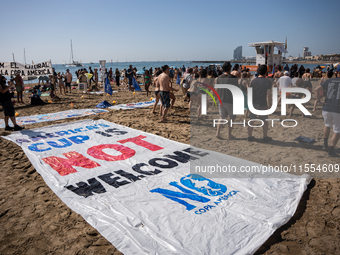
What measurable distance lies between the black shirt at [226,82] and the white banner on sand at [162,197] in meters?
1.71

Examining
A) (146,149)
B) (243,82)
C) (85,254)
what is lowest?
(85,254)

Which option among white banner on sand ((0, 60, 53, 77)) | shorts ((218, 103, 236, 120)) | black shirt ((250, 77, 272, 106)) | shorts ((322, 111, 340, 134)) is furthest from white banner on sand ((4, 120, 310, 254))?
white banner on sand ((0, 60, 53, 77))

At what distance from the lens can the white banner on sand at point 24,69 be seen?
11.6 m

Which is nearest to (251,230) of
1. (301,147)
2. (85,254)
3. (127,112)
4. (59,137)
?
(85,254)

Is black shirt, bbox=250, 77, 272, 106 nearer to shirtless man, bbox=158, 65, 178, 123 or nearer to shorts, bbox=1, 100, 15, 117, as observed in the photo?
shirtless man, bbox=158, 65, 178, 123

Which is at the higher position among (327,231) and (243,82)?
(243,82)

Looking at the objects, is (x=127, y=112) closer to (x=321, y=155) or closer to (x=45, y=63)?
(x=45, y=63)

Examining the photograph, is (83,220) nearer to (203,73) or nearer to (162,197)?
(162,197)

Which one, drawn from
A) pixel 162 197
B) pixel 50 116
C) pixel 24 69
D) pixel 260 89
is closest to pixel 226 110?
pixel 260 89

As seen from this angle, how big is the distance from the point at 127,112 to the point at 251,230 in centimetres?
796

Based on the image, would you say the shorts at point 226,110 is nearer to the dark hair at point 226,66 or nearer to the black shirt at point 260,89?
the black shirt at point 260,89

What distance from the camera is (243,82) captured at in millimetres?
7621

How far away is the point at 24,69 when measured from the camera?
40.2ft

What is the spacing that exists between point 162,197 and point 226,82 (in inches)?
145
